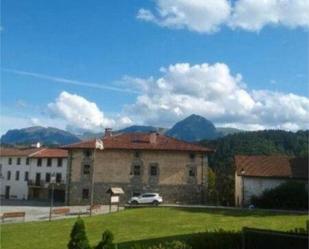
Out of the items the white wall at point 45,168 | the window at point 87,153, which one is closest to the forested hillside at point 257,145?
the white wall at point 45,168

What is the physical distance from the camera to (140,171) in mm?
57844

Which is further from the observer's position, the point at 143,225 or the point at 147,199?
the point at 147,199

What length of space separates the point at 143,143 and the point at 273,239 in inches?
1857

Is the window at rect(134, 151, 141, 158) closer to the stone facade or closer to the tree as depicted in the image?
the stone facade

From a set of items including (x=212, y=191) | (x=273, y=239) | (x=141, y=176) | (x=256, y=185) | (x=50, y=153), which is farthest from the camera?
(x=50, y=153)

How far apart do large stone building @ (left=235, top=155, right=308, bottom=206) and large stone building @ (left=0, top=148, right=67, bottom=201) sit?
2946 centimetres

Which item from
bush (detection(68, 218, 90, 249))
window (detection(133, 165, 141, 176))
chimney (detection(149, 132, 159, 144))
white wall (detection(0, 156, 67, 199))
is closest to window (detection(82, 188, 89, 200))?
window (detection(133, 165, 141, 176))

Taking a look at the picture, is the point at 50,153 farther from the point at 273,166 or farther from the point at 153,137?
the point at 273,166

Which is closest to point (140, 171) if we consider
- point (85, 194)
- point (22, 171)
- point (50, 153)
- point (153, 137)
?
point (153, 137)

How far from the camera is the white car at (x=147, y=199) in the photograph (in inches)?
2121

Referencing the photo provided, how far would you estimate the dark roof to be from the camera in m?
51.7

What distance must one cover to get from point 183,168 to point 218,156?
61.7m

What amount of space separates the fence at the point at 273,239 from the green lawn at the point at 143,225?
11469 mm

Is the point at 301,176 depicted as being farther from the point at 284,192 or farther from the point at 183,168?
the point at 183,168
